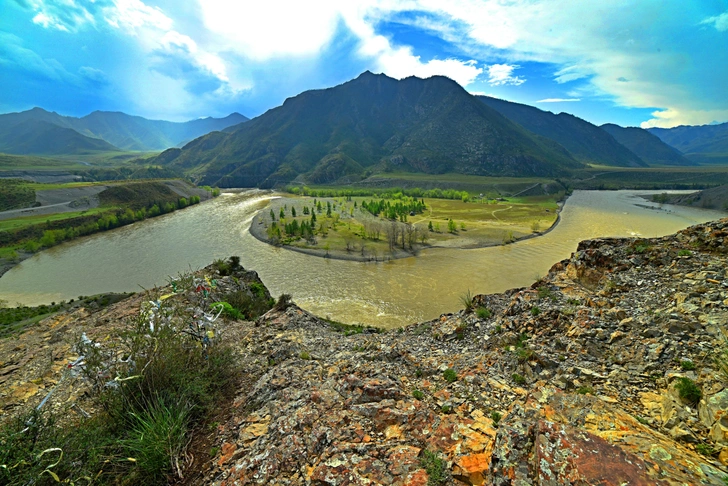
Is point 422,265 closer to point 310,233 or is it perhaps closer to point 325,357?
point 310,233

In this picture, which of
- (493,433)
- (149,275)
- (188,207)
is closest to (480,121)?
(188,207)

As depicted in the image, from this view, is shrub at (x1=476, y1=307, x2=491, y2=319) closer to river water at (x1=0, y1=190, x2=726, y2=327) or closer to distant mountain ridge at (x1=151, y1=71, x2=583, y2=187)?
river water at (x1=0, y1=190, x2=726, y2=327)

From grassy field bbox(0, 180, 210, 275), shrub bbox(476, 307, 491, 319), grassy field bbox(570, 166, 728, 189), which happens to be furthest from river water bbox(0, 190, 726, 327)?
grassy field bbox(570, 166, 728, 189)

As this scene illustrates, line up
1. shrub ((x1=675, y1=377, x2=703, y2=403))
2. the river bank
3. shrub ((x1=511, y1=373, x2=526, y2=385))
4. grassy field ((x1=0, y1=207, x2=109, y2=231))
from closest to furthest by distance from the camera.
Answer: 1. shrub ((x1=675, y1=377, x2=703, y2=403))
2. shrub ((x1=511, y1=373, x2=526, y2=385))
3. the river bank
4. grassy field ((x1=0, y1=207, x2=109, y2=231))

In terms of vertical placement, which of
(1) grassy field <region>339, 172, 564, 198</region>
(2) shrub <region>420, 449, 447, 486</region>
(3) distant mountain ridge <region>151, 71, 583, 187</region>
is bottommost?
(2) shrub <region>420, 449, 447, 486</region>

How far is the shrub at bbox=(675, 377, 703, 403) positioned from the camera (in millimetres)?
4938

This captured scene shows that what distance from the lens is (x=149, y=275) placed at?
1442 inches

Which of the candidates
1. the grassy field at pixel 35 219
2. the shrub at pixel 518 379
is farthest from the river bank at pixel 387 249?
the grassy field at pixel 35 219

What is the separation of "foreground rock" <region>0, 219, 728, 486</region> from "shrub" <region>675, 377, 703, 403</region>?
0.07 metres

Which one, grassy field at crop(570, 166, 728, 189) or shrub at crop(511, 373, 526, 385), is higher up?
grassy field at crop(570, 166, 728, 189)

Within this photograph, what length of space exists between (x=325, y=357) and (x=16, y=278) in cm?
5106

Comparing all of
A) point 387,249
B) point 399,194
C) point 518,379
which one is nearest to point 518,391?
point 518,379

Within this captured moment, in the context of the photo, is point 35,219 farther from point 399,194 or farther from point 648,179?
point 648,179

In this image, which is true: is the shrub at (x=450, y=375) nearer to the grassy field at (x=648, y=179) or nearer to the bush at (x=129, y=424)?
the bush at (x=129, y=424)
